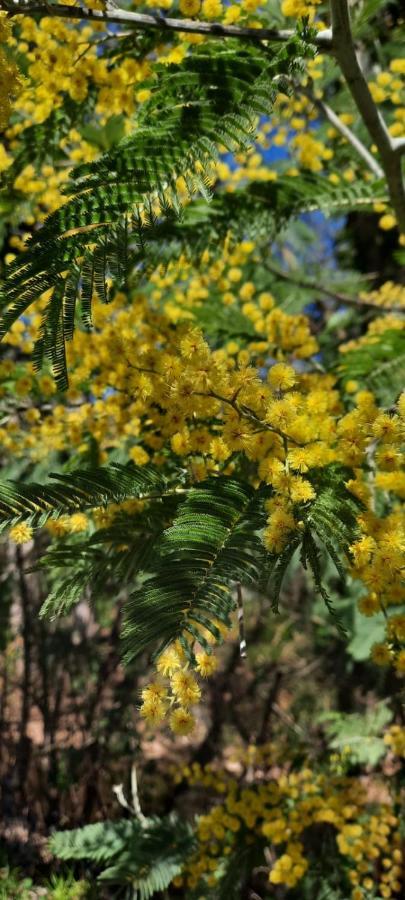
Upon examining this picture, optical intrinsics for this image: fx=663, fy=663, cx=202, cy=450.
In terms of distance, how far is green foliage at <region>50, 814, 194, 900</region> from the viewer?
3441 mm

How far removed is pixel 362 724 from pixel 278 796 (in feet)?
3.62

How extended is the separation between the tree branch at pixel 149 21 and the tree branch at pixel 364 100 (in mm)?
50

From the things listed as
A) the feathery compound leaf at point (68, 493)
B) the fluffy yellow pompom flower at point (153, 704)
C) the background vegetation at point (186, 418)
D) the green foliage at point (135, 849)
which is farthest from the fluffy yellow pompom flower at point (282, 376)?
the green foliage at point (135, 849)

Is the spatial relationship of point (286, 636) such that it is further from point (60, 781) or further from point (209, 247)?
point (209, 247)

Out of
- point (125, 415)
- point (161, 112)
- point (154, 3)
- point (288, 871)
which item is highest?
point (154, 3)

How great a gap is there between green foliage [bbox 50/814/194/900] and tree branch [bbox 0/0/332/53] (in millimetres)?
3684

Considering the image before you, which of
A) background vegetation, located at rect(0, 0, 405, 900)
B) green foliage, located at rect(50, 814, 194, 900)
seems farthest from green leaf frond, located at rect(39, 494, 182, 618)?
green foliage, located at rect(50, 814, 194, 900)

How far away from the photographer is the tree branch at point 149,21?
1.54 m

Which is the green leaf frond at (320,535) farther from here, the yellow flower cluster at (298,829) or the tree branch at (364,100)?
the yellow flower cluster at (298,829)

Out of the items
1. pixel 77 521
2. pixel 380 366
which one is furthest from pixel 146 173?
pixel 380 366

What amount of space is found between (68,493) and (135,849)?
9.77 ft

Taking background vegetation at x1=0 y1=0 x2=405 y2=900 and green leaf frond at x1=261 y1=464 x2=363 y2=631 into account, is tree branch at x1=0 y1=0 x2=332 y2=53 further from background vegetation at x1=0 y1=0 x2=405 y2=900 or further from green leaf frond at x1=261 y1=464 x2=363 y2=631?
green leaf frond at x1=261 y1=464 x2=363 y2=631

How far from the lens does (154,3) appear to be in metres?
2.36

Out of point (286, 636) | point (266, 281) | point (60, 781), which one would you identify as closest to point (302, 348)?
point (266, 281)
